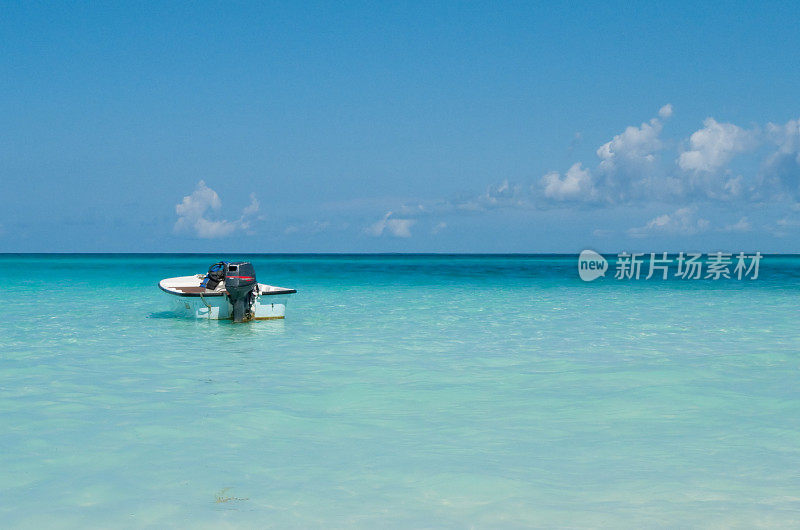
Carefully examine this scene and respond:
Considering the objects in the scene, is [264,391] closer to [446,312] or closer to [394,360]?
[394,360]

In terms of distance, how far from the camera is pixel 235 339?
45.8 ft

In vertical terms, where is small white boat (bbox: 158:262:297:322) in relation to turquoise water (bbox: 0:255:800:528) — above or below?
above

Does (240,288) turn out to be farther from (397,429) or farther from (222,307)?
(397,429)

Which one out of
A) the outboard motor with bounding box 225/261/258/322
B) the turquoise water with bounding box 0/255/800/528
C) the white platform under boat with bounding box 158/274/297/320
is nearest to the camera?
the turquoise water with bounding box 0/255/800/528

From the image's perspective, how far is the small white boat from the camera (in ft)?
53.1

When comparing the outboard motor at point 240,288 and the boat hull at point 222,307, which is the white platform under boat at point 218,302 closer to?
the boat hull at point 222,307

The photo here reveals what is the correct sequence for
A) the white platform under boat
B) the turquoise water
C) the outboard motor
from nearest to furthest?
1. the turquoise water
2. the outboard motor
3. the white platform under boat

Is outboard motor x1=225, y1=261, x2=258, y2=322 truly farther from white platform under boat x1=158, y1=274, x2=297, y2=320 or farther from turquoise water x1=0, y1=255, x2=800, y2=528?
turquoise water x1=0, y1=255, x2=800, y2=528

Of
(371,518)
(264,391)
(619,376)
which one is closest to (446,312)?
(619,376)

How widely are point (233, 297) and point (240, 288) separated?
34 cm

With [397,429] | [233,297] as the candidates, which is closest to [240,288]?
[233,297]

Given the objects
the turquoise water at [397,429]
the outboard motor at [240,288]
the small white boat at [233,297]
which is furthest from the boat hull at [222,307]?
the turquoise water at [397,429]

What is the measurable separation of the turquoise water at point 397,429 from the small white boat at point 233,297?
153 cm

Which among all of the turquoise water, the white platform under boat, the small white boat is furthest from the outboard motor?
the turquoise water
